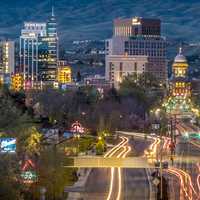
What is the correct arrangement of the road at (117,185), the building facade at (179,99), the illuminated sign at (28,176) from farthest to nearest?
1. the building facade at (179,99)
2. the road at (117,185)
3. the illuminated sign at (28,176)

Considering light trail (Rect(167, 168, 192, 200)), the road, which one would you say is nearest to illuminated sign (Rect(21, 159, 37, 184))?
the road

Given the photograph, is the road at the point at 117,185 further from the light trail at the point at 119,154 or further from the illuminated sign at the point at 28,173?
the illuminated sign at the point at 28,173

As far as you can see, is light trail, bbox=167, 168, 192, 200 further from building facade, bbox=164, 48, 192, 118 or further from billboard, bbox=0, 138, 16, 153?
building facade, bbox=164, 48, 192, 118

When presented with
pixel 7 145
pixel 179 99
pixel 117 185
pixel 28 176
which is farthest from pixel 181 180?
pixel 179 99

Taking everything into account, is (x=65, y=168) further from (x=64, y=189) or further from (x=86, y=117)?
(x=86, y=117)

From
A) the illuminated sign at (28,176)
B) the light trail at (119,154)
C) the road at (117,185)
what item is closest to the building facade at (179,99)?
the light trail at (119,154)

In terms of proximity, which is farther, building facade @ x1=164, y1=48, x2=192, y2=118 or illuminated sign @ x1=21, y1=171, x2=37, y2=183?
building facade @ x1=164, y1=48, x2=192, y2=118

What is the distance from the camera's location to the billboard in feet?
125

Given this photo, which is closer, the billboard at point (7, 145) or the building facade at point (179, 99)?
the billboard at point (7, 145)

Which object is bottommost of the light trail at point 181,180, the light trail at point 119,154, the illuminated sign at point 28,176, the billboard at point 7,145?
the light trail at point 119,154

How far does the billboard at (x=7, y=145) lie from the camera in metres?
38.0

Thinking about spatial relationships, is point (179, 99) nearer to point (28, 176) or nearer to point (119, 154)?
point (119, 154)

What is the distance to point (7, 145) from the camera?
38844mm

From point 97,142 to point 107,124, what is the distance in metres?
21.8
